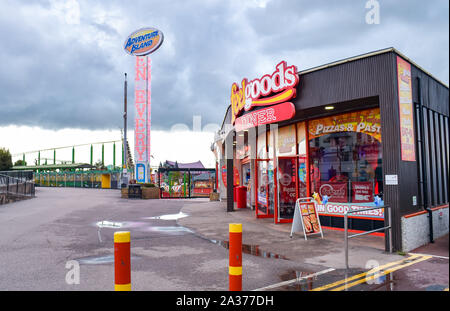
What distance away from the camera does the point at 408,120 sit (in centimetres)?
845

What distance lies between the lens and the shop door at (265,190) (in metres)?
13.5

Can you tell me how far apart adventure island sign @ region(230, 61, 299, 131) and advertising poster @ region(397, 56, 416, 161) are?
2.70 meters

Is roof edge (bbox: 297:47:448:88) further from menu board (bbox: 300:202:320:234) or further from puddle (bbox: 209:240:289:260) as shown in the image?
puddle (bbox: 209:240:289:260)

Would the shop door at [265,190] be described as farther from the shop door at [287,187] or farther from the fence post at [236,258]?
the fence post at [236,258]

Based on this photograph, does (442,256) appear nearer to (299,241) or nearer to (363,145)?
(299,241)

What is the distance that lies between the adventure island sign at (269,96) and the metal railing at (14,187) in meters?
14.5

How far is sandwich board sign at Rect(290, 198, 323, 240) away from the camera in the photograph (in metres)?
9.45

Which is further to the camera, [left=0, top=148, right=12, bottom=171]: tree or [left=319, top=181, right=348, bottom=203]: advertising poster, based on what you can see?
[left=0, top=148, right=12, bottom=171]: tree

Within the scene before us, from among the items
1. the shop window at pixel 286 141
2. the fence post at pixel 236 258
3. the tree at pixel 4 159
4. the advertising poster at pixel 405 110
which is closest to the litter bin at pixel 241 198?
the shop window at pixel 286 141

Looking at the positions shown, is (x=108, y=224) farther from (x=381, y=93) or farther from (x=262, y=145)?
(x=381, y=93)

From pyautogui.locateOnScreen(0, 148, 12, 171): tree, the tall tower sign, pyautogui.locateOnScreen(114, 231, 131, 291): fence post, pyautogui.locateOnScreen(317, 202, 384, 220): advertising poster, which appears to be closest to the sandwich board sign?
pyautogui.locateOnScreen(317, 202, 384, 220): advertising poster

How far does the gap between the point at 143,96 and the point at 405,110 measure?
32842 mm

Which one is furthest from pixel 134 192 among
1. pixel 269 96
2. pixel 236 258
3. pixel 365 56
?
pixel 236 258

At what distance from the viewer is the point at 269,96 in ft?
37.4
